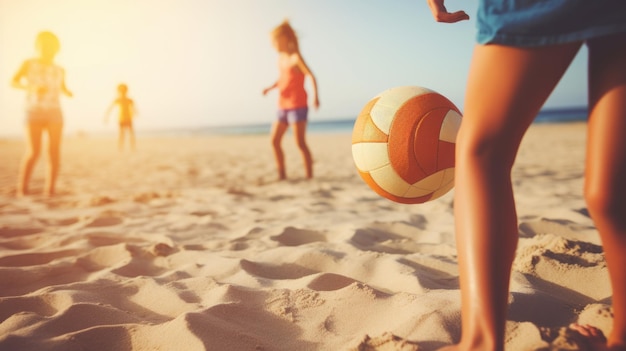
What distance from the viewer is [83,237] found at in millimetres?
3082

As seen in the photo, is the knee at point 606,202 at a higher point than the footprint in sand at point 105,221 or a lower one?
higher

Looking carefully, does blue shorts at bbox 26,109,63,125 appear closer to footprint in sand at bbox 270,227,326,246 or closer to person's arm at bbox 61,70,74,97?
person's arm at bbox 61,70,74,97

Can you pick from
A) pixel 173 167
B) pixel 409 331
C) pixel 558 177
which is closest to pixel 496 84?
pixel 409 331

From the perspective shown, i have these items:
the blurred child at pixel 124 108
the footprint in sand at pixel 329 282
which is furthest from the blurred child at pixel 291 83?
the blurred child at pixel 124 108

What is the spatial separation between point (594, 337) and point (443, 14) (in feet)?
3.91

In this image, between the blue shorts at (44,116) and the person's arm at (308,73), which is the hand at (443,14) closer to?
the person's arm at (308,73)

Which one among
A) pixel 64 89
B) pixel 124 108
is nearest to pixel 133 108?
pixel 124 108

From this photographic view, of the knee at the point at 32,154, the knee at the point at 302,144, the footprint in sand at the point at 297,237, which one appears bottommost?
the footprint in sand at the point at 297,237

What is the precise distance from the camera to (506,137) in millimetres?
1137

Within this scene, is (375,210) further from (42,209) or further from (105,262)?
(42,209)

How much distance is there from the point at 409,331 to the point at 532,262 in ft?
3.27

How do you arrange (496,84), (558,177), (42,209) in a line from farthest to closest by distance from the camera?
(558,177), (42,209), (496,84)

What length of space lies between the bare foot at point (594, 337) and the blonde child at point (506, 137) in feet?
0.84

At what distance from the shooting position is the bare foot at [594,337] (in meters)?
1.29
